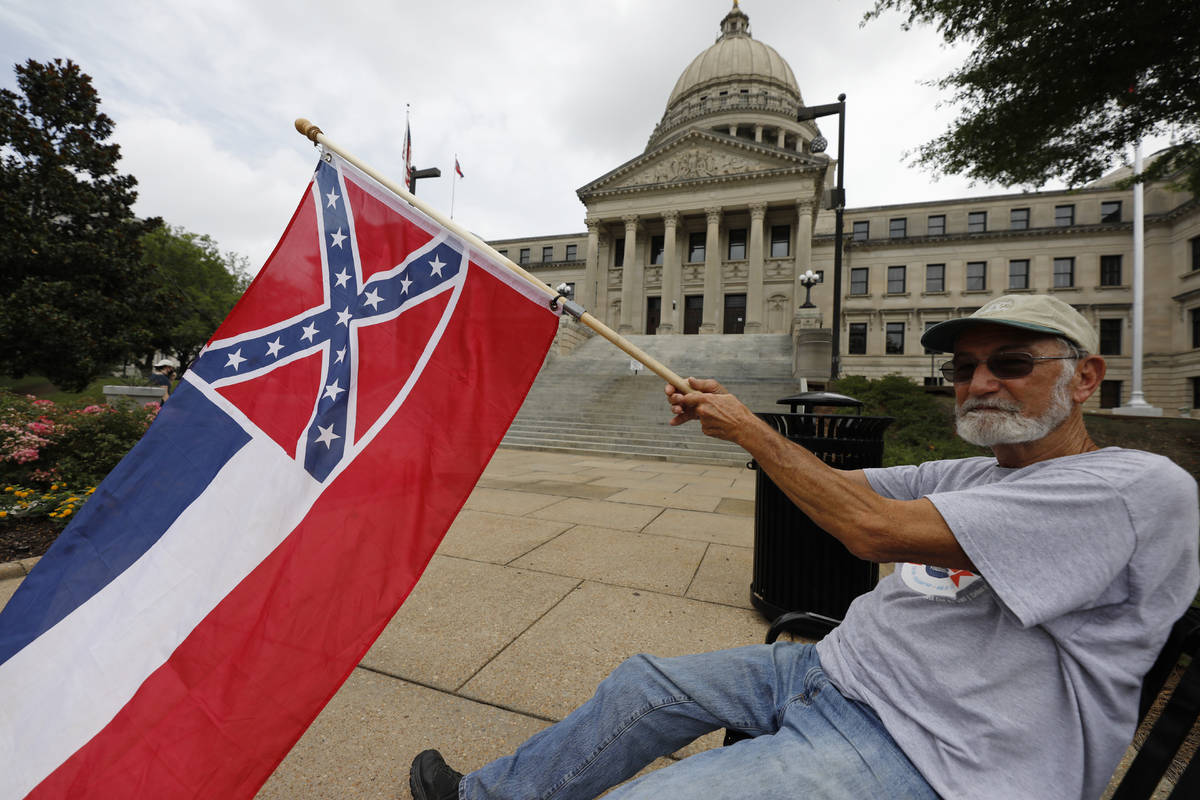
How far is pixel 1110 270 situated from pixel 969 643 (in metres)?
50.8

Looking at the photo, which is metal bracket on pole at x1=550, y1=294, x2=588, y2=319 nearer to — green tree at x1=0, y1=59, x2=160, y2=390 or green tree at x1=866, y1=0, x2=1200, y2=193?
green tree at x1=866, y1=0, x2=1200, y2=193

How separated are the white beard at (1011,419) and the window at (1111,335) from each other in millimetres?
46026

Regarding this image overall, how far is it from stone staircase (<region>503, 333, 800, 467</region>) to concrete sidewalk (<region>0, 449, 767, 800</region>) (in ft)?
21.5

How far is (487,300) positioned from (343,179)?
2.52 ft

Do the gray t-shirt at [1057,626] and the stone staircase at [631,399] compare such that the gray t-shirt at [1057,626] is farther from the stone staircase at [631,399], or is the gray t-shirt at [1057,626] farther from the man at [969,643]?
the stone staircase at [631,399]

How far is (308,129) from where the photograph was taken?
203 cm

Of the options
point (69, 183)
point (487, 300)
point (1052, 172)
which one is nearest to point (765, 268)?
point (1052, 172)

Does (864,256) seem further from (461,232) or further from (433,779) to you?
→ (433,779)

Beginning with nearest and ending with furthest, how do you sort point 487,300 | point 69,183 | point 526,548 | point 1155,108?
point 487,300, point 526,548, point 1155,108, point 69,183

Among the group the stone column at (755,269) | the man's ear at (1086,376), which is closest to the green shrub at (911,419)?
the man's ear at (1086,376)

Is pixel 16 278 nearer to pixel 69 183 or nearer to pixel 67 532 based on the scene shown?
pixel 69 183

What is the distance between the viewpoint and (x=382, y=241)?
2006 millimetres

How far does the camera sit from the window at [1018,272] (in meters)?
38.0

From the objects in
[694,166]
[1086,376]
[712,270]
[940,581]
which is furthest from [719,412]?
[694,166]
